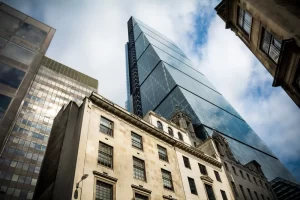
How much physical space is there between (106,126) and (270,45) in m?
14.9

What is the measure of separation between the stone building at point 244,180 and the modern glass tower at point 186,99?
3442 centimetres

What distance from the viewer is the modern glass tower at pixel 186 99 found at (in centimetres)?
9431

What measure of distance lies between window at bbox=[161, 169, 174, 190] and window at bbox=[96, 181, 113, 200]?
6604 mm

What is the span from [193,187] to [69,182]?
14.0 meters

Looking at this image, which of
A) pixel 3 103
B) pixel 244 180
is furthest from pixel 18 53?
pixel 244 180

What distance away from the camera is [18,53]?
58.8 metres

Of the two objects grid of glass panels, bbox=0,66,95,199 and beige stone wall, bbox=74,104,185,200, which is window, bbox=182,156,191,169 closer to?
beige stone wall, bbox=74,104,185,200

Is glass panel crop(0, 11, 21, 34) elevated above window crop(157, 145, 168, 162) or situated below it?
above

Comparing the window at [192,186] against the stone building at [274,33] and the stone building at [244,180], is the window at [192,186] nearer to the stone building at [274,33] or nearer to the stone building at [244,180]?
the stone building at [244,180]

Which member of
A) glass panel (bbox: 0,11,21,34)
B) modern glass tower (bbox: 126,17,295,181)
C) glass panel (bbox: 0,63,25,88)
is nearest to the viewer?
glass panel (bbox: 0,63,25,88)

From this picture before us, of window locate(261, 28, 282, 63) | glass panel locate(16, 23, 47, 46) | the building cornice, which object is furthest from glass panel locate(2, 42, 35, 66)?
window locate(261, 28, 282, 63)

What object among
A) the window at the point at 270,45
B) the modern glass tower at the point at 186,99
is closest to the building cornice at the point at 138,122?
the window at the point at 270,45

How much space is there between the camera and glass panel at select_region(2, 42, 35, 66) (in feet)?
185

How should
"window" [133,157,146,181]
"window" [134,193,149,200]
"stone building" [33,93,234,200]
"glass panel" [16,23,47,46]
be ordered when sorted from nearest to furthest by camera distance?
"stone building" [33,93,234,200] → "window" [134,193,149,200] → "window" [133,157,146,181] → "glass panel" [16,23,47,46]
